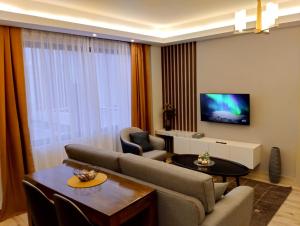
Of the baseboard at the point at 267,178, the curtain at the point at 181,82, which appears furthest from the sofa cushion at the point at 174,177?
the curtain at the point at 181,82

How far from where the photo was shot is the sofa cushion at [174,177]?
190cm

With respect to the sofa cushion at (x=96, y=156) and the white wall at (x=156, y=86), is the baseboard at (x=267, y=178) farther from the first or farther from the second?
the sofa cushion at (x=96, y=156)

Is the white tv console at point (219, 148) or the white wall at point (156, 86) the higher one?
the white wall at point (156, 86)

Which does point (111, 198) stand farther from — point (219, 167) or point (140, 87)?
point (140, 87)

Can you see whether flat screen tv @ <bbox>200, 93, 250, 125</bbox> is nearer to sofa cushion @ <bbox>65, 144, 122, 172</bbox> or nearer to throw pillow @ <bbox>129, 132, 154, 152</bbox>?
throw pillow @ <bbox>129, 132, 154, 152</bbox>

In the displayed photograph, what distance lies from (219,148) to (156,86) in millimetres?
2023

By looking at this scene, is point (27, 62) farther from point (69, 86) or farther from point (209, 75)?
point (209, 75)

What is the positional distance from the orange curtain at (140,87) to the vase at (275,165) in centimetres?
250

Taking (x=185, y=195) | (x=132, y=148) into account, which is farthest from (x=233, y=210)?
(x=132, y=148)

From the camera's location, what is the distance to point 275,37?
401cm

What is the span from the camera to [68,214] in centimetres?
169

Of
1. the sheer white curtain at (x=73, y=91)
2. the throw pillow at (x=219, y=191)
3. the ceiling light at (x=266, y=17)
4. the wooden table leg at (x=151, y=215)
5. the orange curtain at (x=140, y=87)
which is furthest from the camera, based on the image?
the orange curtain at (x=140, y=87)

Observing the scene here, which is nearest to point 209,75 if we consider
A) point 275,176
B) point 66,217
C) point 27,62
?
point 275,176

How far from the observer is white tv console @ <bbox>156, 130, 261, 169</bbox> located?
4113 millimetres
